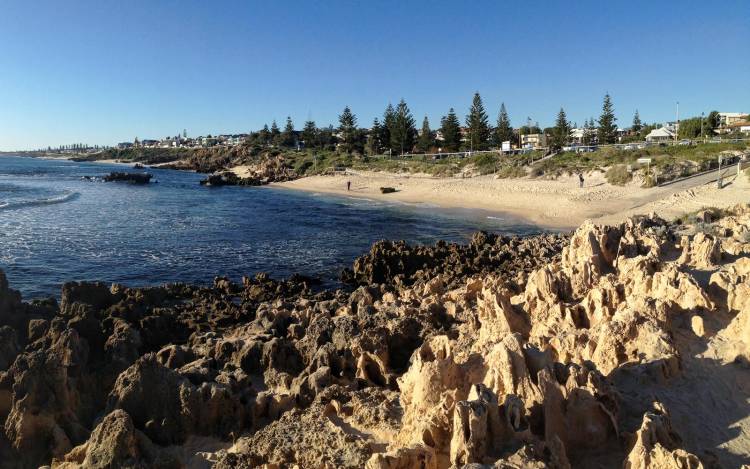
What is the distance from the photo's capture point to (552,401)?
4520 mm

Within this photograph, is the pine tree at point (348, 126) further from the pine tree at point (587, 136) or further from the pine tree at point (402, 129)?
the pine tree at point (587, 136)

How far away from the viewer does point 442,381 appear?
508 centimetres

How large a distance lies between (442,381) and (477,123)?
64381mm

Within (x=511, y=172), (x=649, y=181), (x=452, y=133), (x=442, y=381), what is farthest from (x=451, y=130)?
(x=442, y=381)

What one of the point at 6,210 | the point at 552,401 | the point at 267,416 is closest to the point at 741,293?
the point at 552,401

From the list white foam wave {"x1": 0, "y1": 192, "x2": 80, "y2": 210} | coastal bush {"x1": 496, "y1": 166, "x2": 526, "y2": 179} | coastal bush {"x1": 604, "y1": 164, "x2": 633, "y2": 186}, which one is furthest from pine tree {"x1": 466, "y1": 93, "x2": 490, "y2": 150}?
white foam wave {"x1": 0, "y1": 192, "x2": 80, "y2": 210}

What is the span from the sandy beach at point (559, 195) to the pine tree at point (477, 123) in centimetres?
1886

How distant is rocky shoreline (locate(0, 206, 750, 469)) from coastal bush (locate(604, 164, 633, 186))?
26050 millimetres

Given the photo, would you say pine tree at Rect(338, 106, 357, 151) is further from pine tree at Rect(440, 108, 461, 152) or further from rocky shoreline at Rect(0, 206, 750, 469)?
rocky shoreline at Rect(0, 206, 750, 469)

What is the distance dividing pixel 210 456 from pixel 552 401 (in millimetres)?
3500

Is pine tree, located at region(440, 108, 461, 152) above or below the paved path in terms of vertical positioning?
above

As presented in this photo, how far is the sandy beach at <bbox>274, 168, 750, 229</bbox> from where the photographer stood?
24.6m

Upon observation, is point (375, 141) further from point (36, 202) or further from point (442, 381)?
point (442, 381)

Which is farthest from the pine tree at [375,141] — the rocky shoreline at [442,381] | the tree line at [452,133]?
the rocky shoreline at [442,381]
